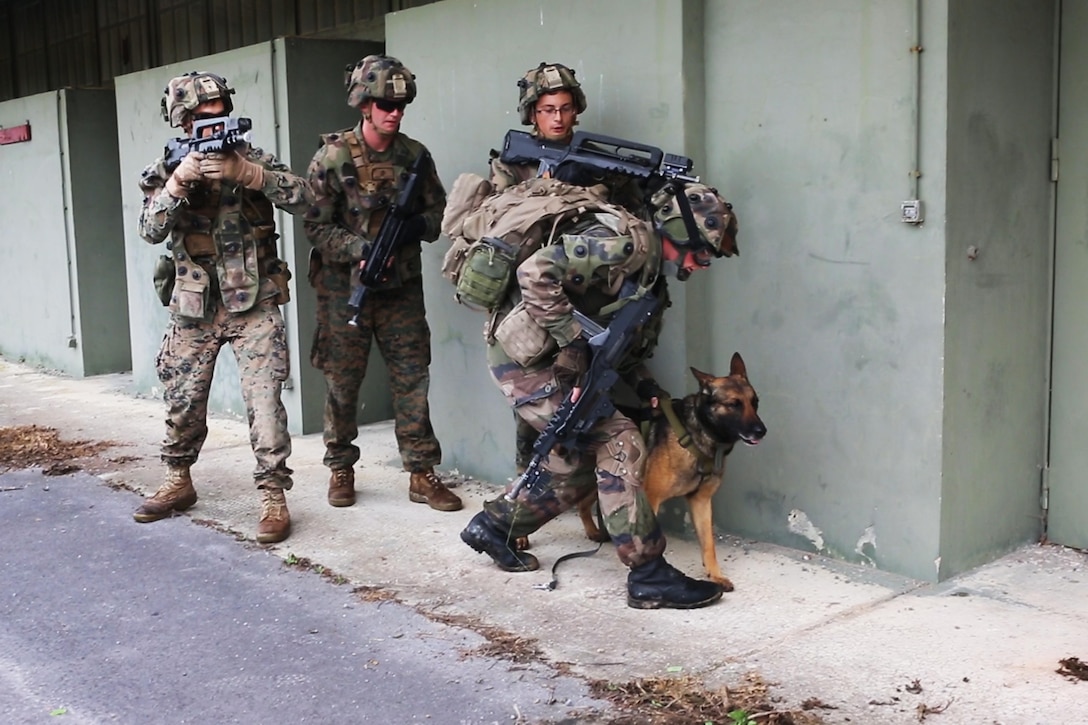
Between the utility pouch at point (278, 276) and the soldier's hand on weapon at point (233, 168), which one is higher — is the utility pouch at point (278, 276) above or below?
below

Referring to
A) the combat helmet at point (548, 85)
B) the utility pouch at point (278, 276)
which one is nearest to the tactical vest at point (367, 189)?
the utility pouch at point (278, 276)

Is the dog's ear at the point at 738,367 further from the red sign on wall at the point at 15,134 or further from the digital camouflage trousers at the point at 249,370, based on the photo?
the red sign on wall at the point at 15,134

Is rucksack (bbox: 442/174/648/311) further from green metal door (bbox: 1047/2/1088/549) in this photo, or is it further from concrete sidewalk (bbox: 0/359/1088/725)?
green metal door (bbox: 1047/2/1088/549)

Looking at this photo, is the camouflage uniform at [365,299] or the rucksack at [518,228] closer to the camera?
the rucksack at [518,228]

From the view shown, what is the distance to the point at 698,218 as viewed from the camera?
13.9 ft

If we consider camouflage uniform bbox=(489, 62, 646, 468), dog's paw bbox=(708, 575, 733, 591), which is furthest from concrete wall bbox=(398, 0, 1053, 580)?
dog's paw bbox=(708, 575, 733, 591)

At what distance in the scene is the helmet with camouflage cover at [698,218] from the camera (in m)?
4.25

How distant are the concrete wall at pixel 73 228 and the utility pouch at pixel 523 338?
6.72m

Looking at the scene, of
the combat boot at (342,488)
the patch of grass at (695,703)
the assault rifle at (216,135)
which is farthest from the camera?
the combat boot at (342,488)

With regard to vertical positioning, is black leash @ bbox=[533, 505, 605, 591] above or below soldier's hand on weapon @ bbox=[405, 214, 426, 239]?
below

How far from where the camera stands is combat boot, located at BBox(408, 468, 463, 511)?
564 cm

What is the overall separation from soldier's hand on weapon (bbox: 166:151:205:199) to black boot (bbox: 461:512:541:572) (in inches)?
73.4

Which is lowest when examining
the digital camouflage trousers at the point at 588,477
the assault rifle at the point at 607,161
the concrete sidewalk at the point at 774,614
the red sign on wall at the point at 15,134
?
the concrete sidewalk at the point at 774,614

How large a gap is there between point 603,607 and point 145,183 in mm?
2815
